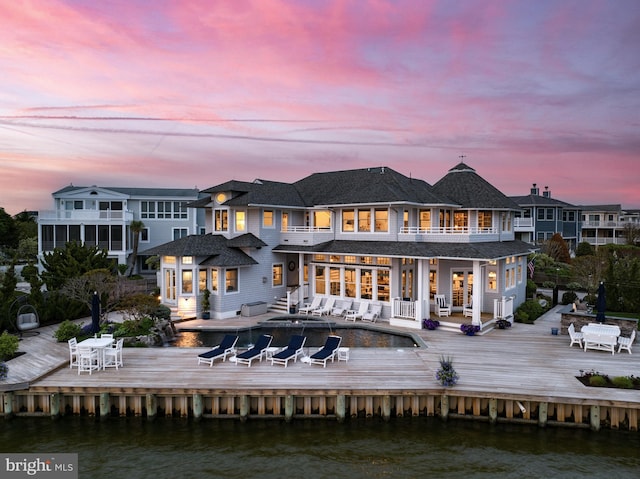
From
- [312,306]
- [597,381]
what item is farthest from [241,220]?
[597,381]

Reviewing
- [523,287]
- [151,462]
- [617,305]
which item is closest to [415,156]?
[523,287]

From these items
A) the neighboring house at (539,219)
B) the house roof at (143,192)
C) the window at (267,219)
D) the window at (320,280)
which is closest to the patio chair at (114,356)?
the window at (267,219)

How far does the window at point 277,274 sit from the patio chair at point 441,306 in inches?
371

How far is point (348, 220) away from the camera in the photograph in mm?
23734

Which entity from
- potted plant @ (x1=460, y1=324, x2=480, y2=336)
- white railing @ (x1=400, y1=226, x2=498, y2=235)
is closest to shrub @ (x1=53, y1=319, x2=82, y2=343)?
white railing @ (x1=400, y1=226, x2=498, y2=235)

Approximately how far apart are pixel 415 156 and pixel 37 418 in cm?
3226

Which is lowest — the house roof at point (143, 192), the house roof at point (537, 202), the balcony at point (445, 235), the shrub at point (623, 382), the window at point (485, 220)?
the shrub at point (623, 382)

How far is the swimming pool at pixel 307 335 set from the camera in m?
16.8

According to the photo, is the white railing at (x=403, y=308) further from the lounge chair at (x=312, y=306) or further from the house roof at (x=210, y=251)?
the house roof at (x=210, y=251)

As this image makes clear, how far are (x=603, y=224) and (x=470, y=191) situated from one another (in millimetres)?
41384

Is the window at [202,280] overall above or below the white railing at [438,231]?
below

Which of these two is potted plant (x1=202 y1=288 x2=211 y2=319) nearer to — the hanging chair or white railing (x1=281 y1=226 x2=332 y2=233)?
white railing (x1=281 y1=226 x2=332 y2=233)

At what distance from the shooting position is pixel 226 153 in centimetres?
3494

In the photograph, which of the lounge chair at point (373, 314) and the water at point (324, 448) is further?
the lounge chair at point (373, 314)
